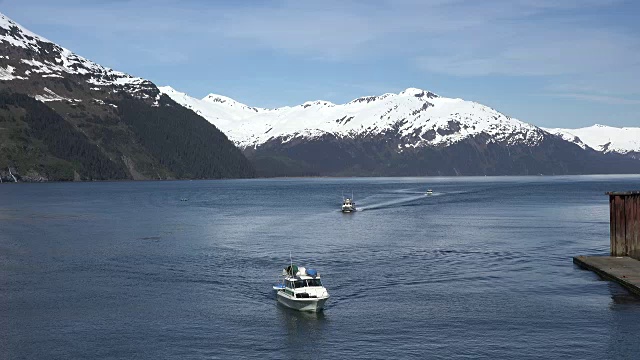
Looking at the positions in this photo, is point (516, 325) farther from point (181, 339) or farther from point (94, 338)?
point (94, 338)

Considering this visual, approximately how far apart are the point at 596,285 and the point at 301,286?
3505 cm

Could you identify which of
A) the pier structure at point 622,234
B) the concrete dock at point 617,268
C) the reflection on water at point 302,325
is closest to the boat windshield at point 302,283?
the reflection on water at point 302,325

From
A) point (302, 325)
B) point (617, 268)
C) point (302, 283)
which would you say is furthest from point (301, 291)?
point (617, 268)

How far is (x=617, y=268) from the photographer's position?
93.5 m

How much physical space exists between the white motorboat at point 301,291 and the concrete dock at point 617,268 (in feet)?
111

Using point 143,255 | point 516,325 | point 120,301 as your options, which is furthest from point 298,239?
point 516,325

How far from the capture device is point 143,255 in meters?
118

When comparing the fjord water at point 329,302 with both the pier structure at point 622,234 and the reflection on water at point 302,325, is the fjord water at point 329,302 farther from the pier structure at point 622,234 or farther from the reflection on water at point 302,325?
the pier structure at point 622,234

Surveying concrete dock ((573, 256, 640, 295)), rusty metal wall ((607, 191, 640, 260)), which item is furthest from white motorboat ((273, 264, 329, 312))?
rusty metal wall ((607, 191, 640, 260))

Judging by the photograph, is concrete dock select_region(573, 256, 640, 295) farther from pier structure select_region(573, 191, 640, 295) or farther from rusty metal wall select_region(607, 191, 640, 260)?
rusty metal wall select_region(607, 191, 640, 260)

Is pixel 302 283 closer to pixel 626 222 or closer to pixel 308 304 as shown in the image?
pixel 308 304

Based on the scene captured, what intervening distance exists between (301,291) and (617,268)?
42.7 meters

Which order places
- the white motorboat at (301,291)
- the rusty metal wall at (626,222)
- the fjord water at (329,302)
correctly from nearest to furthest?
1. the fjord water at (329,302)
2. the white motorboat at (301,291)
3. the rusty metal wall at (626,222)

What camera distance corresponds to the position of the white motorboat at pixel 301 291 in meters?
75.0
